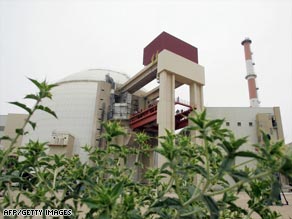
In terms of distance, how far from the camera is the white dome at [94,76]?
26844 millimetres

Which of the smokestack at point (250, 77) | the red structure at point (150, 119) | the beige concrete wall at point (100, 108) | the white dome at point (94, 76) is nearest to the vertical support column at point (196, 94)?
the red structure at point (150, 119)

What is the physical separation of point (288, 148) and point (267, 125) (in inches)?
1106

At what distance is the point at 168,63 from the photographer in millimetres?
17672

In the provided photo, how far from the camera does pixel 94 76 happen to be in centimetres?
2791

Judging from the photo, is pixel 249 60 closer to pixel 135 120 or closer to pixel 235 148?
pixel 135 120

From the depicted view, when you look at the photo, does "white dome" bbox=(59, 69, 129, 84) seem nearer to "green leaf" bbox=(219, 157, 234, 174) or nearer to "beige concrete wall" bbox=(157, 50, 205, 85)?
"beige concrete wall" bbox=(157, 50, 205, 85)

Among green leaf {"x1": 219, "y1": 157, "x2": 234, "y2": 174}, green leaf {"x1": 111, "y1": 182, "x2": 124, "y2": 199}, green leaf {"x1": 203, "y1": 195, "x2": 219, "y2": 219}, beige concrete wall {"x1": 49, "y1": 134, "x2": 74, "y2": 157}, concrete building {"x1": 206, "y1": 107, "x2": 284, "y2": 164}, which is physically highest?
concrete building {"x1": 206, "y1": 107, "x2": 284, "y2": 164}

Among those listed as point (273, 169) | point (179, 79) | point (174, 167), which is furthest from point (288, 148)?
point (179, 79)

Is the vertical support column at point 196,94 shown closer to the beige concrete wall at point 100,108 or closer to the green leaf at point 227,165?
the beige concrete wall at point 100,108

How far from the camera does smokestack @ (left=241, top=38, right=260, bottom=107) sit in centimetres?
3269

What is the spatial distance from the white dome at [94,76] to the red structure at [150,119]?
8.44 metres

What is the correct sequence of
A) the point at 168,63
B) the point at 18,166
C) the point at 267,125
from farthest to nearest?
the point at 267,125 → the point at 168,63 → the point at 18,166

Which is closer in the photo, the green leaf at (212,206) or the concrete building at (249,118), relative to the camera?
the green leaf at (212,206)

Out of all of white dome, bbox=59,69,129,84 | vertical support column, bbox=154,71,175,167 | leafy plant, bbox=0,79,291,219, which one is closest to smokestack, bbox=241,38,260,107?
white dome, bbox=59,69,129,84
